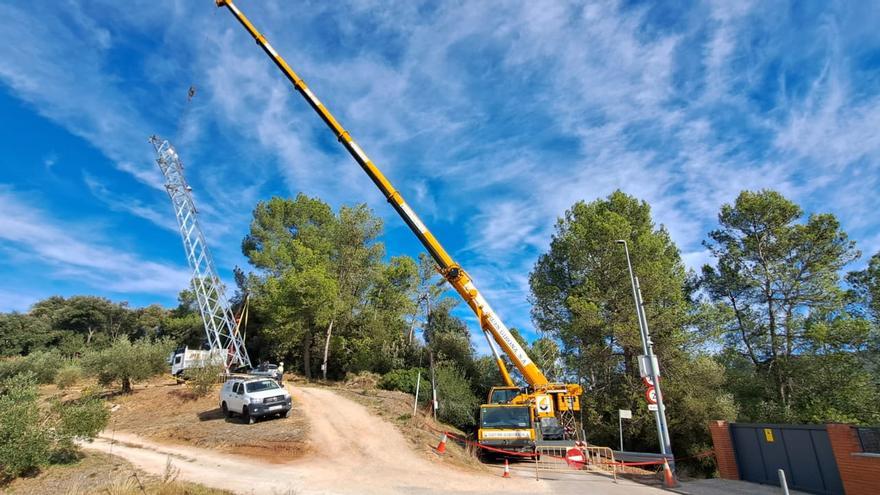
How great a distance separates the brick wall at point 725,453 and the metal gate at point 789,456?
0.13m

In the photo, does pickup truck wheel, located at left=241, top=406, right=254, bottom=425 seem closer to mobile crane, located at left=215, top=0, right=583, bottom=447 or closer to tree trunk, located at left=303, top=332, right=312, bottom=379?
mobile crane, located at left=215, top=0, right=583, bottom=447

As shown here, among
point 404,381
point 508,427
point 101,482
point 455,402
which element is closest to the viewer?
point 101,482

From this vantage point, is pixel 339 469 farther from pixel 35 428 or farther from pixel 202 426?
pixel 202 426

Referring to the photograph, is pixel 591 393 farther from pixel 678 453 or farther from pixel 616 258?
pixel 616 258

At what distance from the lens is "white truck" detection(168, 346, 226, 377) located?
24.6 metres

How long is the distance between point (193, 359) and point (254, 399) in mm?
11973

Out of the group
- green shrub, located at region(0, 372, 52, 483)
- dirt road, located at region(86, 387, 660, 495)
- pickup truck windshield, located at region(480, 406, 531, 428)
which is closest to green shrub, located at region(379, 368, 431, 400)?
pickup truck windshield, located at region(480, 406, 531, 428)

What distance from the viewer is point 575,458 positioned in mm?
15859

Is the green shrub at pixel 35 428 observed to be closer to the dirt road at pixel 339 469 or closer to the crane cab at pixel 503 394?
the dirt road at pixel 339 469

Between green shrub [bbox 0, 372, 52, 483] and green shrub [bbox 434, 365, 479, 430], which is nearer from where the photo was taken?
green shrub [bbox 0, 372, 52, 483]

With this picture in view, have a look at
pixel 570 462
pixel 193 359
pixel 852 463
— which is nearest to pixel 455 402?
pixel 570 462

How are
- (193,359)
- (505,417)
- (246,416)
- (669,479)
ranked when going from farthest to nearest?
(193,359), (246,416), (505,417), (669,479)

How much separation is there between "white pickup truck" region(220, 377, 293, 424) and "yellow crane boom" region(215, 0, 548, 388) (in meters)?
9.32

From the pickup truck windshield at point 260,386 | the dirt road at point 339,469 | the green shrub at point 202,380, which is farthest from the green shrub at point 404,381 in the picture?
the green shrub at point 202,380
